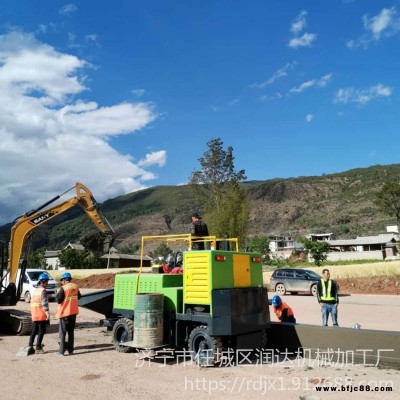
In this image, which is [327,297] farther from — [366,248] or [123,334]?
[366,248]

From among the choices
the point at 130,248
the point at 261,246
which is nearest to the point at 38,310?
the point at 261,246

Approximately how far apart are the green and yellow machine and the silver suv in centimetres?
1735

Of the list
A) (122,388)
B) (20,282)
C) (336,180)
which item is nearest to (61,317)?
(122,388)

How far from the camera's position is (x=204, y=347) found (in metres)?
8.10

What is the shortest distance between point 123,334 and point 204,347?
2407 mm

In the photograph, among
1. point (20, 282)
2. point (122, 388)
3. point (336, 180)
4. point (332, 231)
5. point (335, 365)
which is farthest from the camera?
point (336, 180)

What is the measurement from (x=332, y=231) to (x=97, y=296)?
103m

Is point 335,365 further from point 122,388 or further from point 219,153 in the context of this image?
point 219,153

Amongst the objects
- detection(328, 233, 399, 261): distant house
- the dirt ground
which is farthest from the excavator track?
detection(328, 233, 399, 261): distant house

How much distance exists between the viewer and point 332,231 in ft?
353

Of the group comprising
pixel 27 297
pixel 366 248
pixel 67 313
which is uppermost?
pixel 366 248

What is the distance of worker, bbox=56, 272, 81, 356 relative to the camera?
9.40 metres

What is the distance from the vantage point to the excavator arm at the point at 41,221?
13.5 meters

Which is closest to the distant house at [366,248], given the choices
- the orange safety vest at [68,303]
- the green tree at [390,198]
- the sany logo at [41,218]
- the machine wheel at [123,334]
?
the green tree at [390,198]
